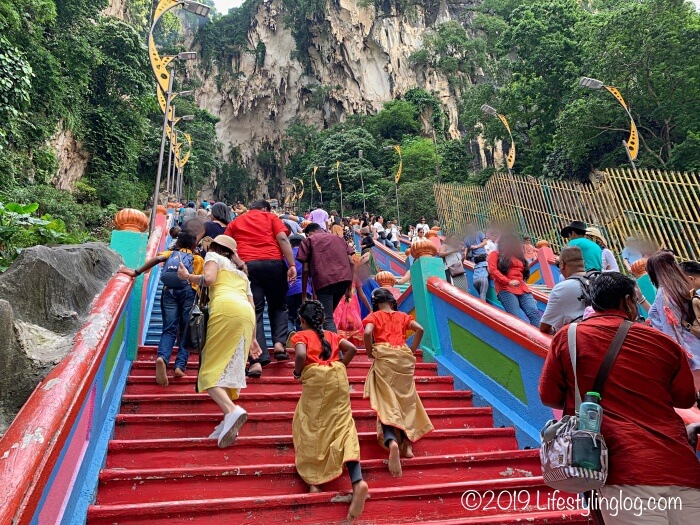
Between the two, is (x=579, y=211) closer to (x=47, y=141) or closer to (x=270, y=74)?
(x=47, y=141)

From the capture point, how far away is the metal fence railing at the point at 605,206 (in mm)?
9461

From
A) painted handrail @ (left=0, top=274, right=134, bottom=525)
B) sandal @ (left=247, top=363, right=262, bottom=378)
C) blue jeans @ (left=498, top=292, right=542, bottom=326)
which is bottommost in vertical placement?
sandal @ (left=247, top=363, right=262, bottom=378)

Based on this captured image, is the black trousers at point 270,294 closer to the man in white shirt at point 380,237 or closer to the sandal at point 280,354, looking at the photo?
the sandal at point 280,354

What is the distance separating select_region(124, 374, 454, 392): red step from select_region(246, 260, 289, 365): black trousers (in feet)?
0.91

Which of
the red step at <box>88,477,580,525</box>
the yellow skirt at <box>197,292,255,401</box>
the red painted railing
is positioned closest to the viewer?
the red painted railing

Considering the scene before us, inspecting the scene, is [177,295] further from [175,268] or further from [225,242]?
[225,242]

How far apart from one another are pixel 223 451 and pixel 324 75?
48.9 metres

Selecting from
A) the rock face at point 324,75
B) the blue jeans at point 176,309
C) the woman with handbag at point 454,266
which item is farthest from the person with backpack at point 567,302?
the rock face at point 324,75

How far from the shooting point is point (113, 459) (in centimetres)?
321

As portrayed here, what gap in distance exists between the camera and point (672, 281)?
291 cm

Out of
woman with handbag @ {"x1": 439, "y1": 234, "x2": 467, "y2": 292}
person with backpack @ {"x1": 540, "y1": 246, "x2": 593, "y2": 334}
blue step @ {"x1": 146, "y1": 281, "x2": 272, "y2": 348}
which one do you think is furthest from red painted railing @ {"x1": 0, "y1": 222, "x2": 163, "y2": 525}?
woman with handbag @ {"x1": 439, "y1": 234, "x2": 467, "y2": 292}

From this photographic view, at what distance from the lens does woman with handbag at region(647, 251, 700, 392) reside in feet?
9.40

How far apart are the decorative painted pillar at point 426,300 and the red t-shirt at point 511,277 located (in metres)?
0.63

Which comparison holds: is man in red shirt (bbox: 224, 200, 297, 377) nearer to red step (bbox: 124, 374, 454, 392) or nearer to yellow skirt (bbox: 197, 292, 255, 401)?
red step (bbox: 124, 374, 454, 392)
